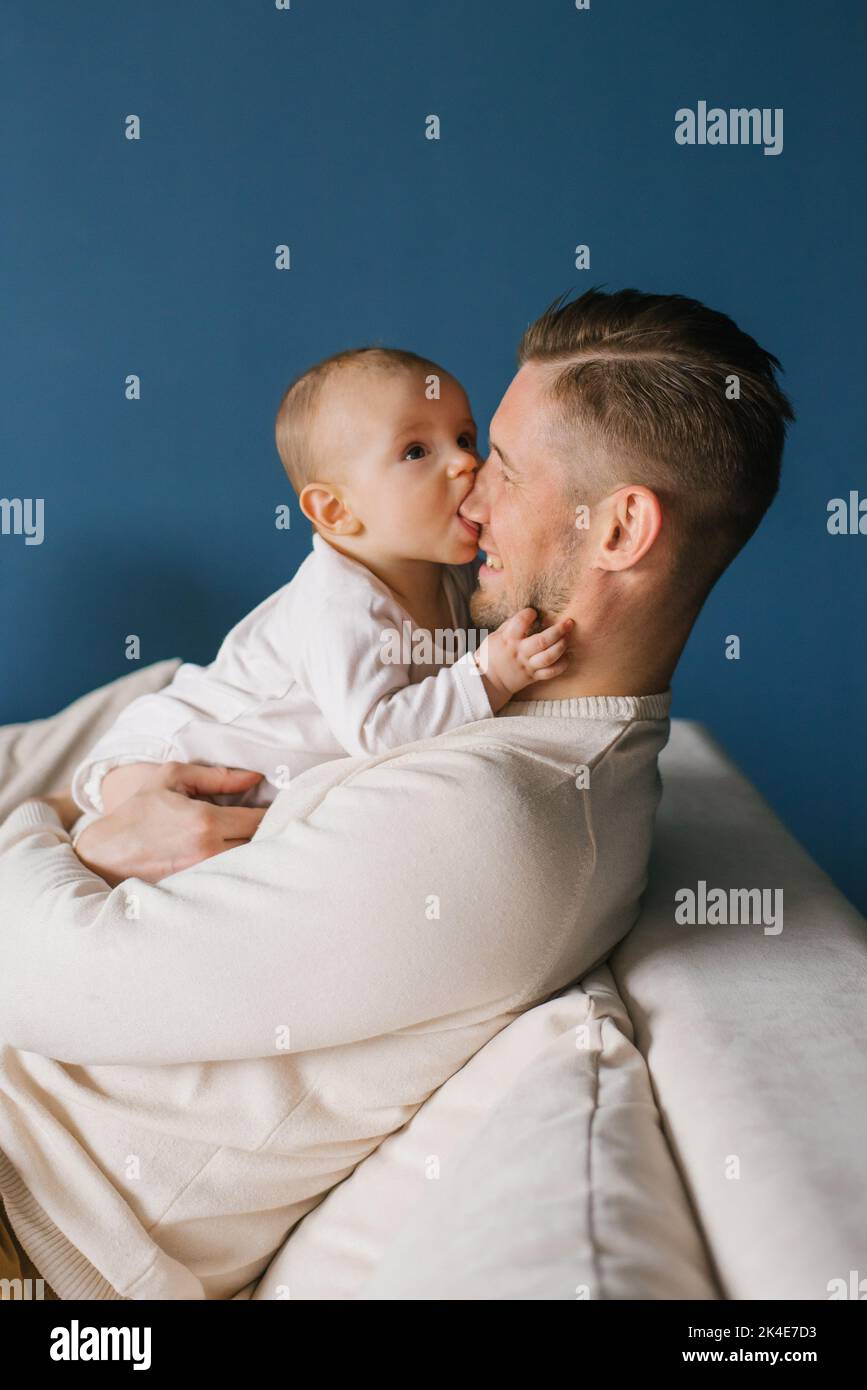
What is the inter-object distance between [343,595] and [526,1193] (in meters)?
0.81

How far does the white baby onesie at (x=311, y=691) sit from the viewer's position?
4.77 ft

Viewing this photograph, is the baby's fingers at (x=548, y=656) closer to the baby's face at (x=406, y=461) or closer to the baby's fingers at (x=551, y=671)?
the baby's fingers at (x=551, y=671)

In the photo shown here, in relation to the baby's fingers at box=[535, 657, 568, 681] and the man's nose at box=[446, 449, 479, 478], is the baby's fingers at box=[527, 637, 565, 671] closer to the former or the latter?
the baby's fingers at box=[535, 657, 568, 681]

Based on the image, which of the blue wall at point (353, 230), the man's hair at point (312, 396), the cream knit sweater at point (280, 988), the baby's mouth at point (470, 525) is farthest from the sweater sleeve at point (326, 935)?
the blue wall at point (353, 230)

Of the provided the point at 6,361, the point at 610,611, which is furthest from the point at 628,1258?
the point at 6,361

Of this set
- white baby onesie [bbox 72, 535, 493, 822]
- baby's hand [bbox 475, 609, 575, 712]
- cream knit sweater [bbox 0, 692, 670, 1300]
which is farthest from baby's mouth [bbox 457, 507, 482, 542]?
cream knit sweater [bbox 0, 692, 670, 1300]

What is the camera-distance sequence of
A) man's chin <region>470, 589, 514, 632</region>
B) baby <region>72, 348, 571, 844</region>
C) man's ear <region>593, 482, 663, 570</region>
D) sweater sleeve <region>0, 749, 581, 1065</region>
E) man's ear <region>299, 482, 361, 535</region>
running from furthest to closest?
man's ear <region>299, 482, 361, 535</region>, baby <region>72, 348, 571, 844</region>, man's chin <region>470, 589, 514, 632</region>, man's ear <region>593, 482, 663, 570</region>, sweater sleeve <region>0, 749, 581, 1065</region>

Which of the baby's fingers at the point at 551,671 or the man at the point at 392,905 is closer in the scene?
the man at the point at 392,905

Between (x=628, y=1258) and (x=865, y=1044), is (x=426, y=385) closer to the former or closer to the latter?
(x=865, y=1044)

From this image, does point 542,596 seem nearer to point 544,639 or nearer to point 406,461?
point 544,639

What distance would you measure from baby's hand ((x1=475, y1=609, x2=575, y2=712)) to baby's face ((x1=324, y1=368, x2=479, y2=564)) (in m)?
0.26

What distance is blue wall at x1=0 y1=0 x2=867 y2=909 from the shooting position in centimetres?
293
